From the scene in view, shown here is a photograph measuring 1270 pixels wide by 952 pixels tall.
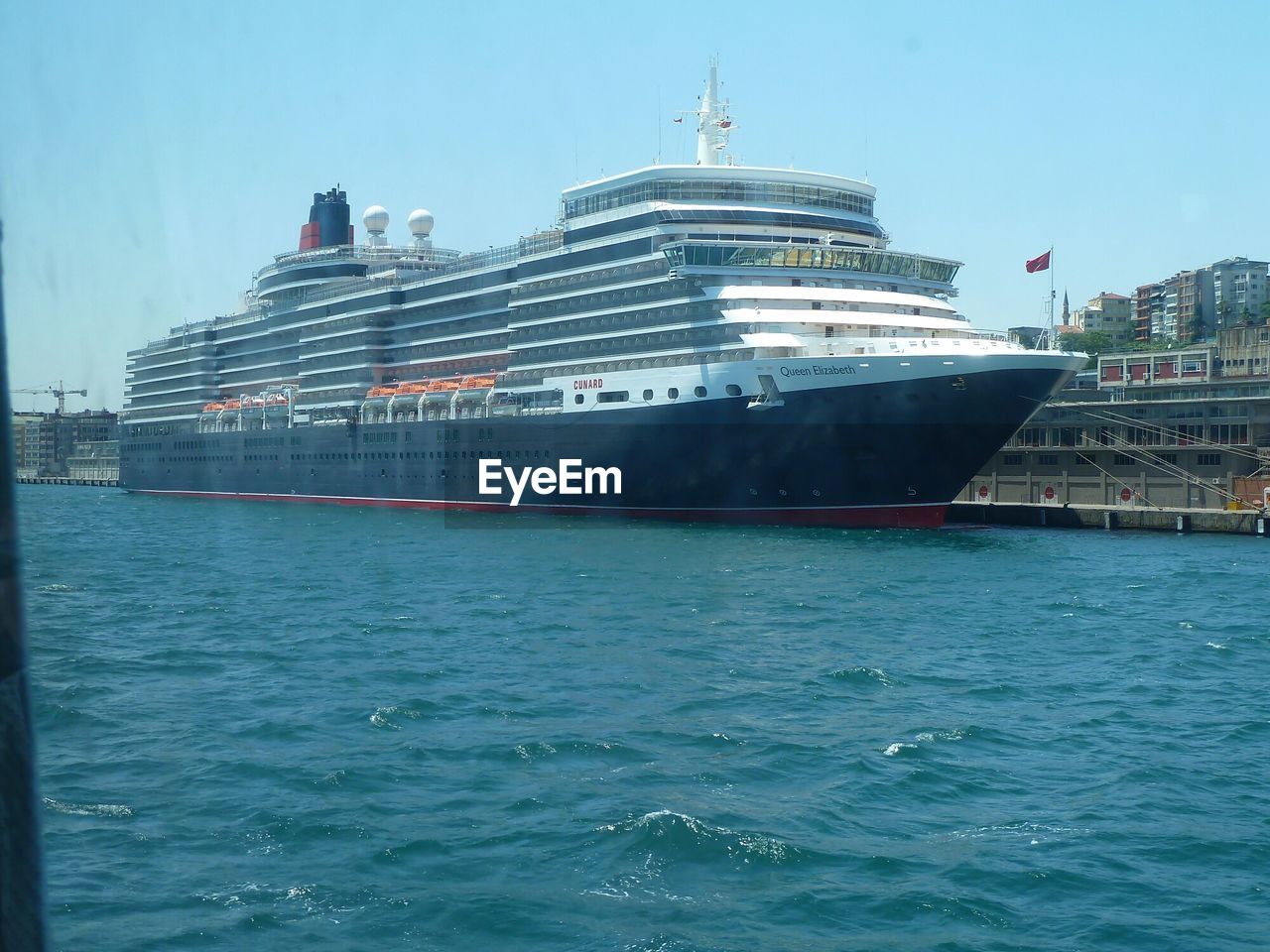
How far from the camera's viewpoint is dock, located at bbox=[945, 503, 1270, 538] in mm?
41197

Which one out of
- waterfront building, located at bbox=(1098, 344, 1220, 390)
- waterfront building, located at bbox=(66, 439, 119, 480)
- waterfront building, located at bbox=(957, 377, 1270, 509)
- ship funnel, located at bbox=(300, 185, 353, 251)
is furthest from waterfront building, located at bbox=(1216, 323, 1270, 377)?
waterfront building, located at bbox=(66, 439, 119, 480)

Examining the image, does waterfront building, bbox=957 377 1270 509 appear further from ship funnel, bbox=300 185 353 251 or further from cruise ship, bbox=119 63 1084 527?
ship funnel, bbox=300 185 353 251

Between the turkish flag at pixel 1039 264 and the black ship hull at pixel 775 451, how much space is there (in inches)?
127

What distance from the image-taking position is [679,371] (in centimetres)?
4100

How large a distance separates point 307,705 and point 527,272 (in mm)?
37669

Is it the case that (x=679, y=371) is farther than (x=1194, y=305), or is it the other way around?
(x=1194, y=305)

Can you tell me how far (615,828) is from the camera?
10984 mm

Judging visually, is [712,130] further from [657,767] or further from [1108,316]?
[1108,316]

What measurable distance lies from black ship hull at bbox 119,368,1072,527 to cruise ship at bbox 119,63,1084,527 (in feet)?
0.24

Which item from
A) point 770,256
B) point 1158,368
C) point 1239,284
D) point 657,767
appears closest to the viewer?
point 657,767

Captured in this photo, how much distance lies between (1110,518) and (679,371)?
57.5 feet

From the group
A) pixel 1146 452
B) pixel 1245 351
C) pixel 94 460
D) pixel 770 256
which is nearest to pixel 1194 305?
pixel 1245 351

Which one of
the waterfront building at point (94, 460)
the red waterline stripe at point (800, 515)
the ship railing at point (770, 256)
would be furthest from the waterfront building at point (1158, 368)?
the waterfront building at point (94, 460)

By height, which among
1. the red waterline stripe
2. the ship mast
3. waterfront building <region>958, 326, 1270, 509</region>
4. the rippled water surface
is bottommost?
the rippled water surface
